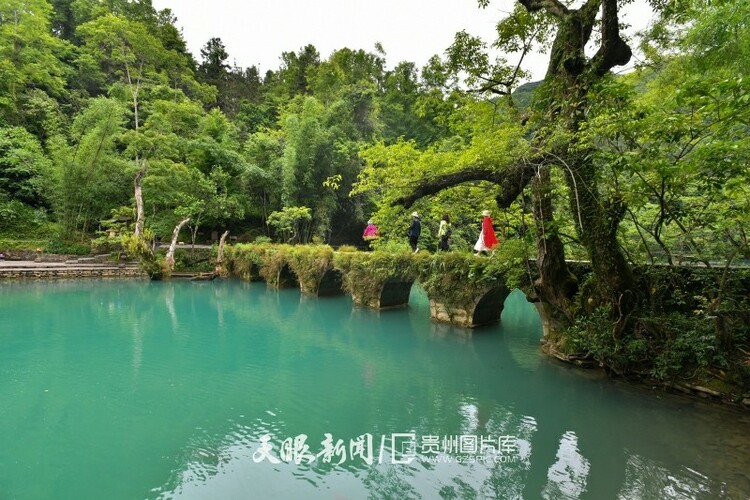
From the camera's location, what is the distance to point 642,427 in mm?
5062

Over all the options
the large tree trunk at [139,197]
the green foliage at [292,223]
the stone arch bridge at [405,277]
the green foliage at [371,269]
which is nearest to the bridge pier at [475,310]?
the stone arch bridge at [405,277]

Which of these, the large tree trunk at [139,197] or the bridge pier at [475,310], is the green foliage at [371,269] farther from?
the large tree trunk at [139,197]

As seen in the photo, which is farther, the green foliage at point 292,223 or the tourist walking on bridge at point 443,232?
the green foliage at point 292,223

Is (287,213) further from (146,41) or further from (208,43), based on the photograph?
(208,43)

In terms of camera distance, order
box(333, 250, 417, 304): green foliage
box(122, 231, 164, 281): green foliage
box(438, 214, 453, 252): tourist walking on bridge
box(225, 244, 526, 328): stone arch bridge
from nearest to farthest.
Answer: box(225, 244, 526, 328): stone arch bridge, box(438, 214, 453, 252): tourist walking on bridge, box(333, 250, 417, 304): green foliage, box(122, 231, 164, 281): green foliage

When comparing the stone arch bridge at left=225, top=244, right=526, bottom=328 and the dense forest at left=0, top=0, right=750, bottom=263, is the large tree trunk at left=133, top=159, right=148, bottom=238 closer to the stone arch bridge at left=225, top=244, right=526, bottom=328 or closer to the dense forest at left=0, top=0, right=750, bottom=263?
the dense forest at left=0, top=0, right=750, bottom=263

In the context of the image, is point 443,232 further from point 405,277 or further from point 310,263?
point 310,263

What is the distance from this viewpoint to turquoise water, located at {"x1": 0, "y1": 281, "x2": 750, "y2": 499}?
3873mm


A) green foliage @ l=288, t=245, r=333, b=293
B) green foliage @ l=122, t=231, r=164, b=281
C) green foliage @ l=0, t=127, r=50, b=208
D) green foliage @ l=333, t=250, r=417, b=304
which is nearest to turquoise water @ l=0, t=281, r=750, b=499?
green foliage @ l=333, t=250, r=417, b=304

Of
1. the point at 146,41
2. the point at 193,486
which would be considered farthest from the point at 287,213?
the point at 193,486

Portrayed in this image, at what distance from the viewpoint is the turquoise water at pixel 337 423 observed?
12.7ft

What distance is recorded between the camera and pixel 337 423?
514cm

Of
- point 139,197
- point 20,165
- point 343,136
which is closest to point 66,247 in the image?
point 139,197

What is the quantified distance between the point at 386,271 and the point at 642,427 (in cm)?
753
